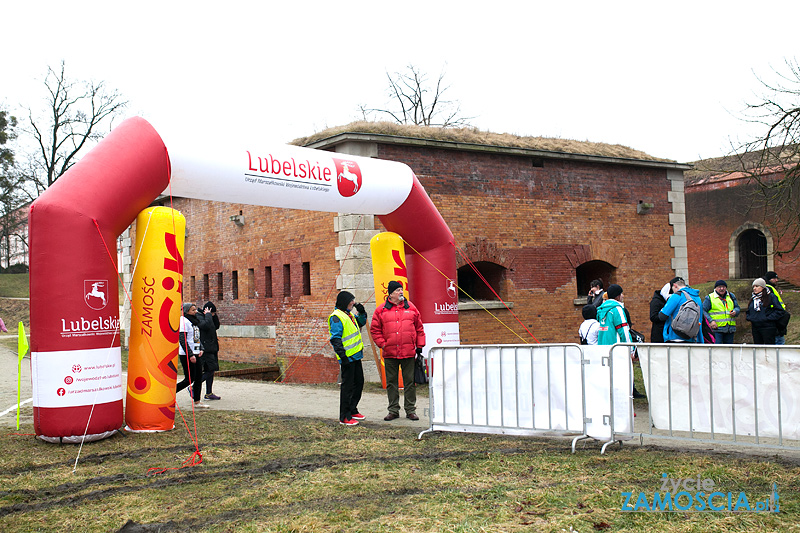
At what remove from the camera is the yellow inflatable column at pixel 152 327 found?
296 inches

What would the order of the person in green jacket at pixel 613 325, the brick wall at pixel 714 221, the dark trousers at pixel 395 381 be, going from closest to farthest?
the dark trousers at pixel 395 381 → the person in green jacket at pixel 613 325 → the brick wall at pixel 714 221

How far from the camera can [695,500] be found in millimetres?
4633

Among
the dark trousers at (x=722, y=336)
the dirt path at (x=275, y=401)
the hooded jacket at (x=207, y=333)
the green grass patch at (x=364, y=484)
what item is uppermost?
the hooded jacket at (x=207, y=333)

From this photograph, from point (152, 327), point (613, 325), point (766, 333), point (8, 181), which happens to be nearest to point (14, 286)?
point (8, 181)

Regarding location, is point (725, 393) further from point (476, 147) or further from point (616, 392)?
point (476, 147)

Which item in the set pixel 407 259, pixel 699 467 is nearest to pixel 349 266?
pixel 407 259

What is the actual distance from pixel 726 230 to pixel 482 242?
19.0m

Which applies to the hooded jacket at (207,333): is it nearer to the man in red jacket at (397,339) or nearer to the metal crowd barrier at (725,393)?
the man in red jacket at (397,339)

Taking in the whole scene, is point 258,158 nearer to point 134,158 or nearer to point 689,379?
point 134,158

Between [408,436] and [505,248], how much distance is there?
8.18 metres

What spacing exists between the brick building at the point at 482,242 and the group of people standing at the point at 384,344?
14.7ft

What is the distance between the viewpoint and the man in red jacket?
8203mm

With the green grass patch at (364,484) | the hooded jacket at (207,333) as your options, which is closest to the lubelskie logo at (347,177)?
the hooded jacket at (207,333)

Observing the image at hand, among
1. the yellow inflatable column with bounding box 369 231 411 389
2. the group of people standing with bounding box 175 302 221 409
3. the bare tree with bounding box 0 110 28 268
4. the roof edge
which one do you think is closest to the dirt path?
the group of people standing with bounding box 175 302 221 409
